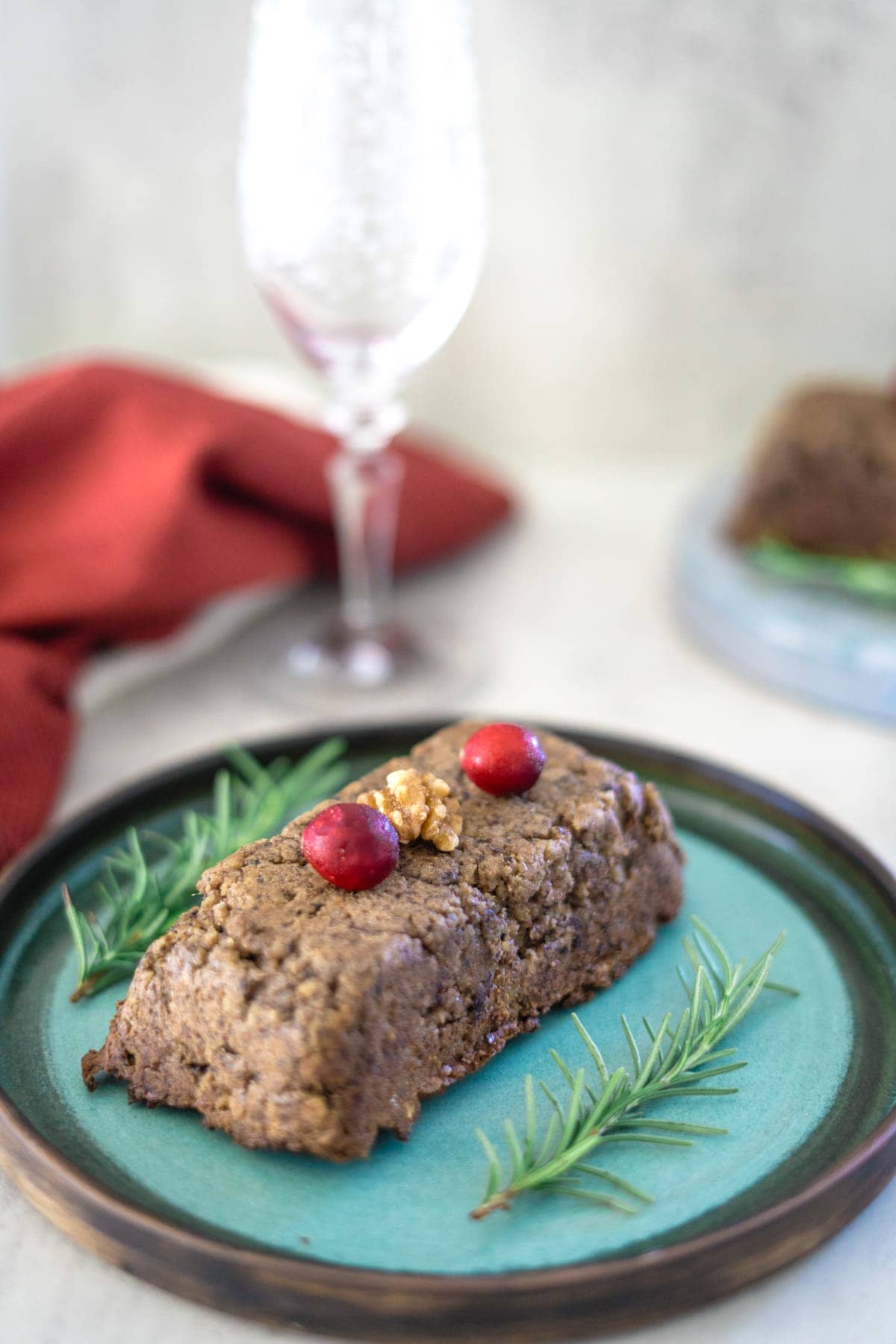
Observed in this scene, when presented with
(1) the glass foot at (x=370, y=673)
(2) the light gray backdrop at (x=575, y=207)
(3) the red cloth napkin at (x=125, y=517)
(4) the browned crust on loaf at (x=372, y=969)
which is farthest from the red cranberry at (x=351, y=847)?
(2) the light gray backdrop at (x=575, y=207)

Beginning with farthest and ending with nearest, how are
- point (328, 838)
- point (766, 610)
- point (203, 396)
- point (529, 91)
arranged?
1. point (529, 91)
2. point (203, 396)
3. point (766, 610)
4. point (328, 838)

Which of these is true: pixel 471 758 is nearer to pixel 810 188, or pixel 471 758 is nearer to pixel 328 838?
pixel 328 838

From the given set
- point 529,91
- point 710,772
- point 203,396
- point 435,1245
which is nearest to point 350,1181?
point 435,1245

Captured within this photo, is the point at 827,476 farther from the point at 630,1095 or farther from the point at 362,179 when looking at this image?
the point at 630,1095

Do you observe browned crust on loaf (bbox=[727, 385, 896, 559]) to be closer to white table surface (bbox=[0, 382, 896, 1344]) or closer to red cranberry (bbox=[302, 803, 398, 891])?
white table surface (bbox=[0, 382, 896, 1344])

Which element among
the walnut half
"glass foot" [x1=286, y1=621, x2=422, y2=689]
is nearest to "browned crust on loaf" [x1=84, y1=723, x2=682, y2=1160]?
the walnut half

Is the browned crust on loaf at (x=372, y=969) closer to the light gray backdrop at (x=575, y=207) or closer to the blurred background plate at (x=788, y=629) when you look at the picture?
the blurred background plate at (x=788, y=629)
